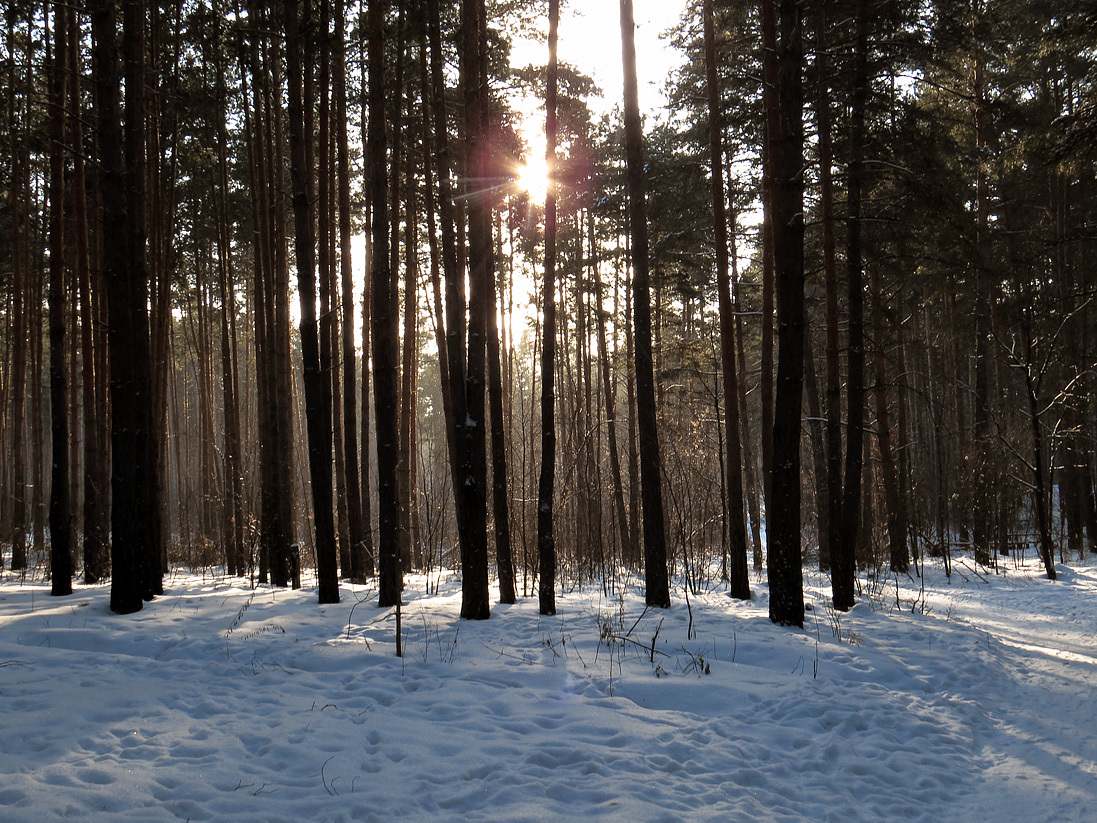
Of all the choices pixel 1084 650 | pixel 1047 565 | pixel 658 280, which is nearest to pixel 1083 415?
pixel 1047 565

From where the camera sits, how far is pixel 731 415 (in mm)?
9789

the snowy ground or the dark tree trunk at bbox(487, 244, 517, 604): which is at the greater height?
the dark tree trunk at bbox(487, 244, 517, 604)

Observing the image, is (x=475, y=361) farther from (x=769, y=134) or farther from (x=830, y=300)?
(x=830, y=300)

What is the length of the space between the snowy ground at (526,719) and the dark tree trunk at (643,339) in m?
0.85

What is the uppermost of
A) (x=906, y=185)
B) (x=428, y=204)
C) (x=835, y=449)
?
(x=428, y=204)

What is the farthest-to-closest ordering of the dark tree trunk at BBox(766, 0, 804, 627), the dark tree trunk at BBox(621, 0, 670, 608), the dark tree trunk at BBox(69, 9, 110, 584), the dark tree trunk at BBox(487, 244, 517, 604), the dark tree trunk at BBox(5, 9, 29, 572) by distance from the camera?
the dark tree trunk at BBox(5, 9, 29, 572) < the dark tree trunk at BBox(69, 9, 110, 584) < the dark tree trunk at BBox(487, 244, 517, 604) < the dark tree trunk at BBox(621, 0, 670, 608) < the dark tree trunk at BBox(766, 0, 804, 627)

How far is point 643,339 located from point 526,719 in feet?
16.4

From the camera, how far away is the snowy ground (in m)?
3.73

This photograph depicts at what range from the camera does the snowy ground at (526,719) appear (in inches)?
147

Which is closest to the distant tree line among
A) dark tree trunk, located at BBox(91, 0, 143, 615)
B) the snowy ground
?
dark tree trunk, located at BBox(91, 0, 143, 615)

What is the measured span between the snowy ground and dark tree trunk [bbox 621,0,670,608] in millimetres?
851

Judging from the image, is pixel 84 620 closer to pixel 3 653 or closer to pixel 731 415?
pixel 3 653

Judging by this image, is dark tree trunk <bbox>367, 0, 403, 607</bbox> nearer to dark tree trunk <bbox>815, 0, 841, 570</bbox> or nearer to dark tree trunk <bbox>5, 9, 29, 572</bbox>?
dark tree trunk <bbox>815, 0, 841, 570</bbox>

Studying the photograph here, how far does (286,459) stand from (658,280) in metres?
9.50
